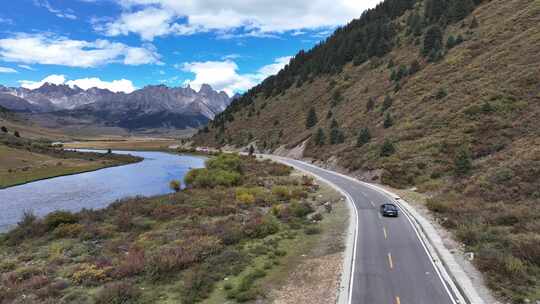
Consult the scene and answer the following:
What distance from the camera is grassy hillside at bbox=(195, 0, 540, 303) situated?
70.6 ft

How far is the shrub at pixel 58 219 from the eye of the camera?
97.1ft

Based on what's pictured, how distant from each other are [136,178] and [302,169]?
36.4 metres

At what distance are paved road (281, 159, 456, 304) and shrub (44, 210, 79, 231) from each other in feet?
89.0

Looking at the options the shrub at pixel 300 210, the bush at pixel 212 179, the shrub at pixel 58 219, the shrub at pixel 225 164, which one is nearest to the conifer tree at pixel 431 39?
the shrub at pixel 225 164

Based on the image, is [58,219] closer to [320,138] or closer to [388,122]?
[388,122]

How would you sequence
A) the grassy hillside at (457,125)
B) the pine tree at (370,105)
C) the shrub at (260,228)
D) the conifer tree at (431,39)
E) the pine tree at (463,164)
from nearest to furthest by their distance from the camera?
the grassy hillside at (457,125)
the shrub at (260,228)
the pine tree at (463,164)
the pine tree at (370,105)
the conifer tree at (431,39)

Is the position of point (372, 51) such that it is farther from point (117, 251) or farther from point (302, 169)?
point (117, 251)

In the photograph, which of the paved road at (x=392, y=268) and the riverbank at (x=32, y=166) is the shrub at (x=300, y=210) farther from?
the riverbank at (x=32, y=166)

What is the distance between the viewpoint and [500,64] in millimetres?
58219

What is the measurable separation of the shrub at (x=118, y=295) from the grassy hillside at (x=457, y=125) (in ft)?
55.5

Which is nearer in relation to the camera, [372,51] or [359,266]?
[359,266]

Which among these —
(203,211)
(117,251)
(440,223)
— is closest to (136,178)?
(203,211)

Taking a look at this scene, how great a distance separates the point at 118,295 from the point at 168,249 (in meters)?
6.40

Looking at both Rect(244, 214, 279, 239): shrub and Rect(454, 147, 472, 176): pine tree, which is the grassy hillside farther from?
Rect(244, 214, 279, 239): shrub
